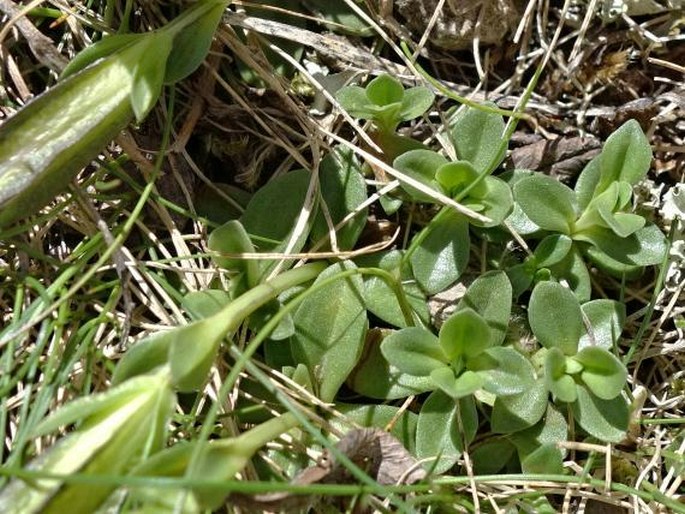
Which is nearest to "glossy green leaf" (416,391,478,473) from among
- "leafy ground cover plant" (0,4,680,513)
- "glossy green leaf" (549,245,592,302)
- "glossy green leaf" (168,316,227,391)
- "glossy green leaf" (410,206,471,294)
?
"leafy ground cover plant" (0,4,680,513)

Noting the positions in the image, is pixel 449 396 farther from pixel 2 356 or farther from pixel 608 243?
pixel 2 356

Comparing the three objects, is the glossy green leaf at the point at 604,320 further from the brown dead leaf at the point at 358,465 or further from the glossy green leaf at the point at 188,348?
the glossy green leaf at the point at 188,348

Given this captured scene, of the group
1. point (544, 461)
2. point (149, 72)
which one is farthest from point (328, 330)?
point (149, 72)

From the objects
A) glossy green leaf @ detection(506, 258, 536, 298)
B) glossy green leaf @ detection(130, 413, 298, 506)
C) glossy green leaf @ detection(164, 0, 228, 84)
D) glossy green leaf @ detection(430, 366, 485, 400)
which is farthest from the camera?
glossy green leaf @ detection(506, 258, 536, 298)

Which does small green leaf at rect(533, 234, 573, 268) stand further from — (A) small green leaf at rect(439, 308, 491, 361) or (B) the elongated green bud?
(B) the elongated green bud

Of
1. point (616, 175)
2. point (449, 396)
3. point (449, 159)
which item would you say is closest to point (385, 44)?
point (449, 159)

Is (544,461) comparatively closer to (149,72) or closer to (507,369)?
(507,369)

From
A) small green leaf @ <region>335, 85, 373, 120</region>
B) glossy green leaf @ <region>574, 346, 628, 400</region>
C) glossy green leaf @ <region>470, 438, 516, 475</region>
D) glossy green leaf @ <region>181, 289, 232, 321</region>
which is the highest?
A: small green leaf @ <region>335, 85, 373, 120</region>
